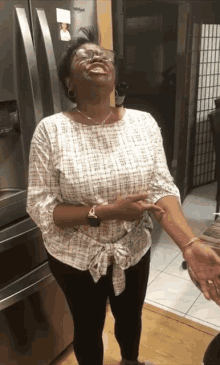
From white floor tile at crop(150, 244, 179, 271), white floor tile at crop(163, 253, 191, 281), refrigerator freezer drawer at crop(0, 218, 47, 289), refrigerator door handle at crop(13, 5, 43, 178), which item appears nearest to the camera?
refrigerator door handle at crop(13, 5, 43, 178)

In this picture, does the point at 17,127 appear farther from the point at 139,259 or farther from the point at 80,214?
the point at 139,259

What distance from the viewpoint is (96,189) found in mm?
992

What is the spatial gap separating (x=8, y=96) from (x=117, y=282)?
0.81 meters

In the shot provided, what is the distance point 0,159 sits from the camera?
117cm

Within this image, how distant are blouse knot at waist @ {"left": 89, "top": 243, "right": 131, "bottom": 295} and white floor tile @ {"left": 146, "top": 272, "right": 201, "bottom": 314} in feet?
3.64

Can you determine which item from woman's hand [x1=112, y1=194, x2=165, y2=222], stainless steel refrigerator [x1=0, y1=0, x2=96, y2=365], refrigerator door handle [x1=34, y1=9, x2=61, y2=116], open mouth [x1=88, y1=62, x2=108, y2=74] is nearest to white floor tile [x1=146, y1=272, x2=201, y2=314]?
stainless steel refrigerator [x1=0, y1=0, x2=96, y2=365]

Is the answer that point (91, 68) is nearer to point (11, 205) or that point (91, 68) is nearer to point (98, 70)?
point (98, 70)

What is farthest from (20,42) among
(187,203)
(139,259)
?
(187,203)

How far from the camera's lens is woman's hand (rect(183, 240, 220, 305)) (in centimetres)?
86

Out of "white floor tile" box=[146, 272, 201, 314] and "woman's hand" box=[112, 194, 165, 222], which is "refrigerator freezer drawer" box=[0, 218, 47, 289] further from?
"white floor tile" box=[146, 272, 201, 314]

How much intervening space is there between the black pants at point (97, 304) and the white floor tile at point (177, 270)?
1041 millimetres

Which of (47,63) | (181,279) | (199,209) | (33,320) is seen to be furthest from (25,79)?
(199,209)

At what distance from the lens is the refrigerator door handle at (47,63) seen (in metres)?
1.19

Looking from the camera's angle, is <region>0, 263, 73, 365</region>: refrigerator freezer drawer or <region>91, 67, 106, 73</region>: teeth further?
<region>0, 263, 73, 365</region>: refrigerator freezer drawer
